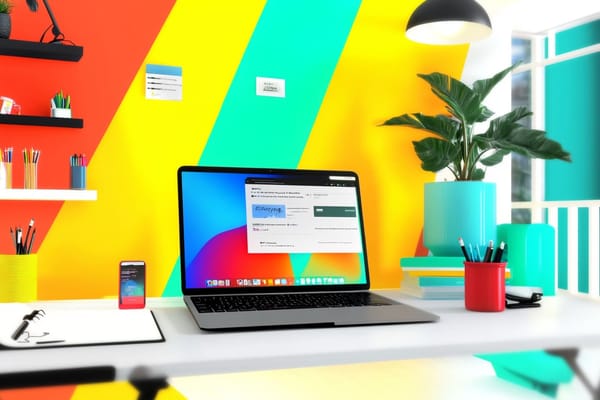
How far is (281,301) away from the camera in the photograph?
49.5 inches

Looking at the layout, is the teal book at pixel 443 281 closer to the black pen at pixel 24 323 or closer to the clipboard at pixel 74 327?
the clipboard at pixel 74 327

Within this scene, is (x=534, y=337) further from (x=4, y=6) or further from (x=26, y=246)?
(x=4, y=6)

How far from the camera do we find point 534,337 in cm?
102

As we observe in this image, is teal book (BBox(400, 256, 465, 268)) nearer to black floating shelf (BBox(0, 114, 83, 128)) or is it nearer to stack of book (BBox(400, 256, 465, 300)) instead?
stack of book (BBox(400, 256, 465, 300))

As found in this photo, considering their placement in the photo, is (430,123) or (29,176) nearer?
(29,176)

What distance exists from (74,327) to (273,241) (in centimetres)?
52

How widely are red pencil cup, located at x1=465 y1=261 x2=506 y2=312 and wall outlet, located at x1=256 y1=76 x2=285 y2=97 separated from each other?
0.74 meters

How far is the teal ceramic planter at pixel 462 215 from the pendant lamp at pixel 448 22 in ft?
1.43

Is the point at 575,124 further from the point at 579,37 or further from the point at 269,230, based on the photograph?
Answer: the point at 269,230

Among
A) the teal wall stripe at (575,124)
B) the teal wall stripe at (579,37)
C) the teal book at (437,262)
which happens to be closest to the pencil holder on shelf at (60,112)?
the teal book at (437,262)

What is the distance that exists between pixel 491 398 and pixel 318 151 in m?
0.81

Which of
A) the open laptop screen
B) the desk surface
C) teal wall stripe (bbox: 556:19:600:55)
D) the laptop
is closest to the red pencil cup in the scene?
the desk surface

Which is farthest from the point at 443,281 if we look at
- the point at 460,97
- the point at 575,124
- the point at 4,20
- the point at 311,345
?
the point at 575,124

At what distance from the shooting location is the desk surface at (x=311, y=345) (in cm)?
84
